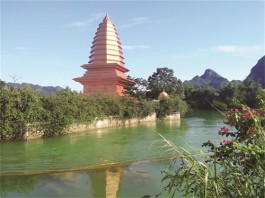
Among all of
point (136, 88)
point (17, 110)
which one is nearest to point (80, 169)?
point (17, 110)

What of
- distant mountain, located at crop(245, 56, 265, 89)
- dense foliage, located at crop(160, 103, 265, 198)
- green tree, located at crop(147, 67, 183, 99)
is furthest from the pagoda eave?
distant mountain, located at crop(245, 56, 265, 89)

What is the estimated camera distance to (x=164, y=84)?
99.2 ft

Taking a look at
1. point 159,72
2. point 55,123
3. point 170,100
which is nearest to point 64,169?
point 55,123

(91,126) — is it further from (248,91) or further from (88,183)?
(248,91)

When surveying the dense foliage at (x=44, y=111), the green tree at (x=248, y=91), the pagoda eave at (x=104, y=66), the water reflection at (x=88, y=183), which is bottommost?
the water reflection at (x=88, y=183)

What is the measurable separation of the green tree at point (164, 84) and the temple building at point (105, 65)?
316cm

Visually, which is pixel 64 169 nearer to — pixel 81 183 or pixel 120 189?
pixel 81 183

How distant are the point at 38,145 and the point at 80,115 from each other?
14.3 feet

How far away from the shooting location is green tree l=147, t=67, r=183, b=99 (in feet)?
96.1

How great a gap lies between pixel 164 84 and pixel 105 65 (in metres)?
6.94

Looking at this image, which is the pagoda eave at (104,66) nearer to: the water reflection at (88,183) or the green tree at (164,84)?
the green tree at (164,84)

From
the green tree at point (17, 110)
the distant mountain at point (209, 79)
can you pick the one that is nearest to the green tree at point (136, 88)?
the green tree at point (17, 110)

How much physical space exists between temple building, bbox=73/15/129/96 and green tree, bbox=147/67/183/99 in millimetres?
3164

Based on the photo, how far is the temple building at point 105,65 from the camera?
82.5ft
